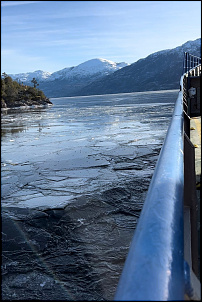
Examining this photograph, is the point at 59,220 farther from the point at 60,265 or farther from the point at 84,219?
the point at 60,265

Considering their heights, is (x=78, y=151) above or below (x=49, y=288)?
above

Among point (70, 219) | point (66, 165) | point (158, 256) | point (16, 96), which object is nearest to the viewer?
point (158, 256)

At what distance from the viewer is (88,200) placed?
5.73 metres

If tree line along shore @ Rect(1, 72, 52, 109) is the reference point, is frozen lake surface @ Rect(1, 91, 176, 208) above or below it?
below

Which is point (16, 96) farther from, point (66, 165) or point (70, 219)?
point (70, 219)

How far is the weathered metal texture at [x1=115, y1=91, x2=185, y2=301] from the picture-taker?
1.77 feet

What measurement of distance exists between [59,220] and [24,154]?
19.8ft

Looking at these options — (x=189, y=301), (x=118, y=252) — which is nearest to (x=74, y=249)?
(x=118, y=252)

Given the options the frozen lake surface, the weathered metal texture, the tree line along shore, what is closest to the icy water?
the frozen lake surface

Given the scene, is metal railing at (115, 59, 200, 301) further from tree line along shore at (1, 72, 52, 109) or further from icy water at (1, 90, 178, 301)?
tree line along shore at (1, 72, 52, 109)

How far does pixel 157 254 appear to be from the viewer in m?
0.63

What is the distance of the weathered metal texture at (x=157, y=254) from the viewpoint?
539 mm

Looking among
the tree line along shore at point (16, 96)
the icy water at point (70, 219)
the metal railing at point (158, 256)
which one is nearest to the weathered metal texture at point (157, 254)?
the metal railing at point (158, 256)

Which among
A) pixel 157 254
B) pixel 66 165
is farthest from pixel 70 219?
pixel 157 254
